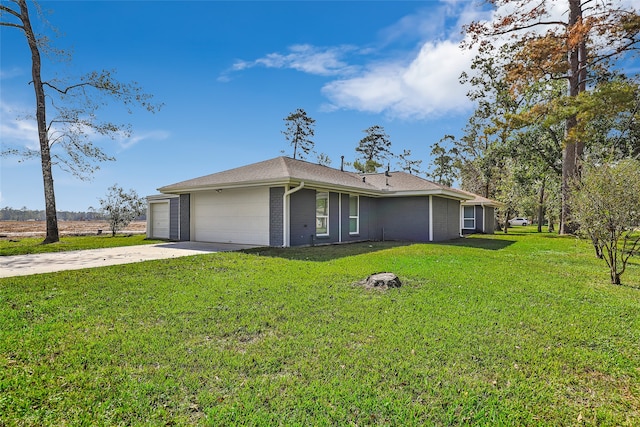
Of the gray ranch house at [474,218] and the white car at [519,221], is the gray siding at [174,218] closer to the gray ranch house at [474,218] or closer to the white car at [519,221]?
the gray ranch house at [474,218]

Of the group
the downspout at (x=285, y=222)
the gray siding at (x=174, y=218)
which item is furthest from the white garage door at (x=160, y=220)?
the downspout at (x=285, y=222)

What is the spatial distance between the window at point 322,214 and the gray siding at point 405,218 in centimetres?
437

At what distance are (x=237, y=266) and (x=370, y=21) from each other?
9776 mm

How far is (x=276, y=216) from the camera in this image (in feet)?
38.8

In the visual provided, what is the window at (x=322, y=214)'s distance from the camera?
1298 cm

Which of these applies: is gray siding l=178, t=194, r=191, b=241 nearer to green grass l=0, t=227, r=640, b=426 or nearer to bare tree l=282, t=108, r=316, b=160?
green grass l=0, t=227, r=640, b=426

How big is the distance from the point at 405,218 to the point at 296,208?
6.45m

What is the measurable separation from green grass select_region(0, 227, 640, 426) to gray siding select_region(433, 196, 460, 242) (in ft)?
31.2

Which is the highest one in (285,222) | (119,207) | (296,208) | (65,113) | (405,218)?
(65,113)

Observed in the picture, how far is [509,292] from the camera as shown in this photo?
18.8 feet

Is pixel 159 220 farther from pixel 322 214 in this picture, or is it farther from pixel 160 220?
pixel 322 214

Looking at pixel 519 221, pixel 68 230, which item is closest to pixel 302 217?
pixel 68 230

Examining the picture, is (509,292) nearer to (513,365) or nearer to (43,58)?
(513,365)

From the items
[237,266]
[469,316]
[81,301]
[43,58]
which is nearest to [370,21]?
[237,266]
